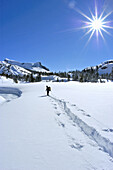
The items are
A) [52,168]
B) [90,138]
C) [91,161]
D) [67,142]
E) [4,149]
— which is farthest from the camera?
[90,138]

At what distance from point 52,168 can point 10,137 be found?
2.56 metres

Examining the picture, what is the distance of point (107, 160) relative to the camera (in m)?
3.34

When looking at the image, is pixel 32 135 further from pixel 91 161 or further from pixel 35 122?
pixel 91 161

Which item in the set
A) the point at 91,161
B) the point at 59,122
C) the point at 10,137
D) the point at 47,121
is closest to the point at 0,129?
the point at 10,137

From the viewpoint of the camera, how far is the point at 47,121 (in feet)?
22.2

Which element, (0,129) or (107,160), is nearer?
(107,160)

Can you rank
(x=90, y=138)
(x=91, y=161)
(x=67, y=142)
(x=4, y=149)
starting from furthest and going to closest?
(x=90, y=138) < (x=67, y=142) < (x=4, y=149) < (x=91, y=161)

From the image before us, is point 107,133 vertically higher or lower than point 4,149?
higher

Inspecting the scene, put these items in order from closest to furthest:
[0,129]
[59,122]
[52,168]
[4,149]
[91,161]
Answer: [52,168]
[91,161]
[4,149]
[0,129]
[59,122]

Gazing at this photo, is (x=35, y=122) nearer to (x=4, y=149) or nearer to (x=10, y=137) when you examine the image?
(x=10, y=137)

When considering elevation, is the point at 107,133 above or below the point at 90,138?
above

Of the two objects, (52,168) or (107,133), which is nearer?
(52,168)

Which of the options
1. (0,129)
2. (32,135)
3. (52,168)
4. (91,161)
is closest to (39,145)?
(32,135)

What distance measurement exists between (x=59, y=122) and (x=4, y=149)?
330 centimetres
